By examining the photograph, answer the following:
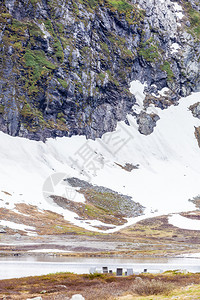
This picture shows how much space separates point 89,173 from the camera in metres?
162

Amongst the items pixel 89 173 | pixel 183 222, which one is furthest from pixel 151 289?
pixel 89 173

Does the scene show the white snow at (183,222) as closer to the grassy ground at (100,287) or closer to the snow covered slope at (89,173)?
the snow covered slope at (89,173)

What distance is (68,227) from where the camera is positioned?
10062 cm

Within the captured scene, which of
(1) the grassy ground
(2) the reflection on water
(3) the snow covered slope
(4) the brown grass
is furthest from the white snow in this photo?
(4) the brown grass

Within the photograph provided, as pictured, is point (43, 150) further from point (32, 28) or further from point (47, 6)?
point (47, 6)

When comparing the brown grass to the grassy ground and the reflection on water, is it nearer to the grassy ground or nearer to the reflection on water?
the grassy ground

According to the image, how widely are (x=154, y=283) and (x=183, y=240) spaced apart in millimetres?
73978

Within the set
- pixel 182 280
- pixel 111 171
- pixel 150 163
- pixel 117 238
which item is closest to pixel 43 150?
pixel 111 171

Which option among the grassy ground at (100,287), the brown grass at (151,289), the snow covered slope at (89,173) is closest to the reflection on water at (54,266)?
the grassy ground at (100,287)

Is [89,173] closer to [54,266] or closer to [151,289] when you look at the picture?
[54,266]

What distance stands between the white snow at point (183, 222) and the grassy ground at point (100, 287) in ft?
273

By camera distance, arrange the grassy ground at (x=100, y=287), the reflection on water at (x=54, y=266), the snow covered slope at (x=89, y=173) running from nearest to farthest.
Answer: the grassy ground at (x=100, y=287), the reflection on water at (x=54, y=266), the snow covered slope at (x=89, y=173)

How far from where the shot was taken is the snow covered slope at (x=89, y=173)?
413 ft

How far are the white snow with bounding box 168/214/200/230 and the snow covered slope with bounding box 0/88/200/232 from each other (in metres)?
9.66
